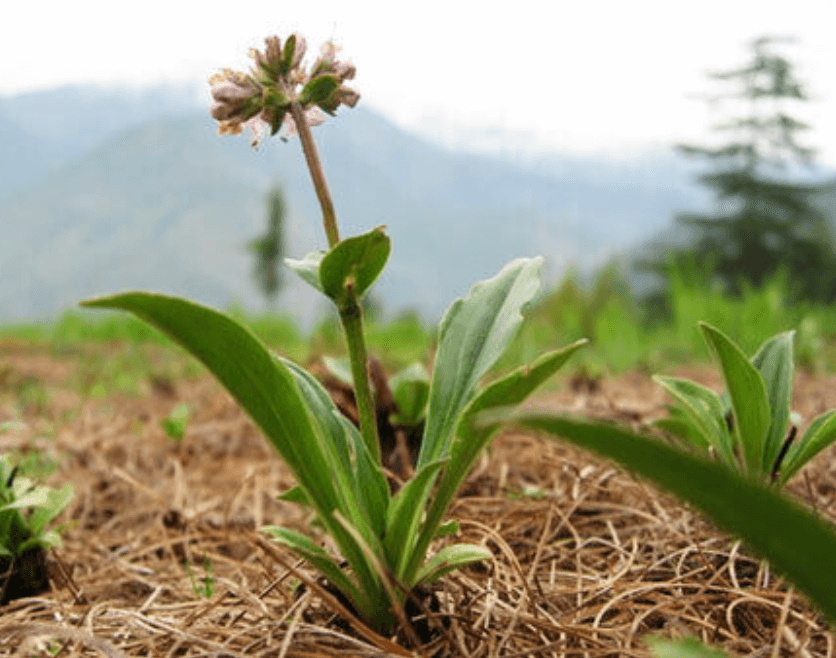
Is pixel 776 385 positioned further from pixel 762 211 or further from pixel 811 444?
pixel 762 211

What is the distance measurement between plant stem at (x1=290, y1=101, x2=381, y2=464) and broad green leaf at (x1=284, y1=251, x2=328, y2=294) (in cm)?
3

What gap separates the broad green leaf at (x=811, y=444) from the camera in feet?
4.67

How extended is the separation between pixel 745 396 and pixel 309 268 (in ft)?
2.57

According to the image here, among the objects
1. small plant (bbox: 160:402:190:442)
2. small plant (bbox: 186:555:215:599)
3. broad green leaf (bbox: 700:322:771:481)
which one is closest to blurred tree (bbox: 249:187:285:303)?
small plant (bbox: 160:402:190:442)

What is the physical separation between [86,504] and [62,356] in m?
5.84

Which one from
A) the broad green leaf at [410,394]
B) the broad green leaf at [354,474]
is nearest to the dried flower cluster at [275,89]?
the broad green leaf at [354,474]

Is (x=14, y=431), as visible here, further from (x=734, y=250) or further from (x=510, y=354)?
(x=734, y=250)

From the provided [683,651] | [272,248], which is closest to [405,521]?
[683,651]

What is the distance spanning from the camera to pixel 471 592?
133 cm

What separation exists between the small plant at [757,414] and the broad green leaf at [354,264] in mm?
551

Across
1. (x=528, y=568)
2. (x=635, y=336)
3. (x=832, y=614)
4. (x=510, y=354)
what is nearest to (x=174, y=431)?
(x=528, y=568)

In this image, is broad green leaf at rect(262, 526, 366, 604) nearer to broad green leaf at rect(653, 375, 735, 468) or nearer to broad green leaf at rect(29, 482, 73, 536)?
broad green leaf at rect(29, 482, 73, 536)

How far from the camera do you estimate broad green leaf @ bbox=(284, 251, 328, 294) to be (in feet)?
3.81

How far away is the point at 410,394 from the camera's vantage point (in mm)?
2225
